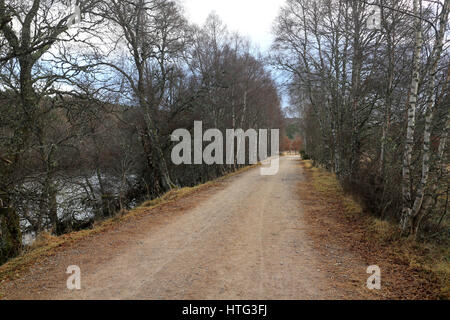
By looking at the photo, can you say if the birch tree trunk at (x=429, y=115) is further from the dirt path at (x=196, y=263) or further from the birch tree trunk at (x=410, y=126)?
the dirt path at (x=196, y=263)

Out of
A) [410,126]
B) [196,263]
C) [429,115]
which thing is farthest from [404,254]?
[196,263]

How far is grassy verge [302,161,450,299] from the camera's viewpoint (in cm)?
356

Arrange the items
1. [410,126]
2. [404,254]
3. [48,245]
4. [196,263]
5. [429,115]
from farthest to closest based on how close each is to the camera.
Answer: [48,245] → [410,126] → [429,115] → [404,254] → [196,263]

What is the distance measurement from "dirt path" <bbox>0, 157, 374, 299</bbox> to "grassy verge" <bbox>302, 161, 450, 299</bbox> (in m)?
0.60

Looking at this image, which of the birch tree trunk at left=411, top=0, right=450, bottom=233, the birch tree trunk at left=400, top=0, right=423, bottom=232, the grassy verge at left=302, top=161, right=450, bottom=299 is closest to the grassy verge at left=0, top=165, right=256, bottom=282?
the grassy verge at left=302, top=161, right=450, bottom=299

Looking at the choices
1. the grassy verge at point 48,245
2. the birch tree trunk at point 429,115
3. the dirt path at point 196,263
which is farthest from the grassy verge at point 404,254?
the grassy verge at point 48,245

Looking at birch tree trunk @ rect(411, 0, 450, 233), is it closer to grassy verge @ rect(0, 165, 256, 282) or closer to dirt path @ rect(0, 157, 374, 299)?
dirt path @ rect(0, 157, 374, 299)

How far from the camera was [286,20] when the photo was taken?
14570mm

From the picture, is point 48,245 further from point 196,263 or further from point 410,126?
point 410,126

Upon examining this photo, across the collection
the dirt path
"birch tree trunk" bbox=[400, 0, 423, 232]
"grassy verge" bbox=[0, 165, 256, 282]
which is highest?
"birch tree trunk" bbox=[400, 0, 423, 232]

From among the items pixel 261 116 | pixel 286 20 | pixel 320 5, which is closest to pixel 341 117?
pixel 320 5

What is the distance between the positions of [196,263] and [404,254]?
144 inches

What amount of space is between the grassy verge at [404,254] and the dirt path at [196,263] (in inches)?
23.8

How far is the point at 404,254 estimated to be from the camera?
15.0 feet
